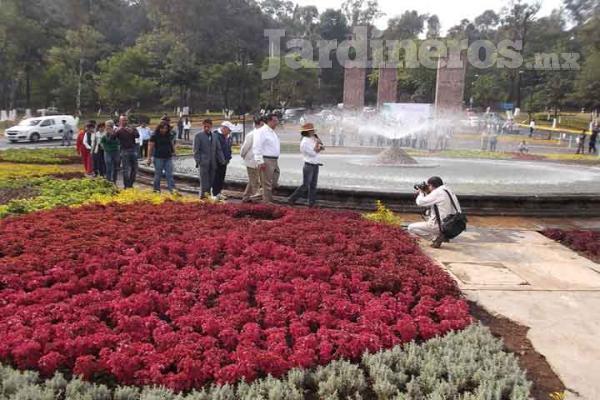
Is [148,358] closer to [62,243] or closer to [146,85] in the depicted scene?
[62,243]

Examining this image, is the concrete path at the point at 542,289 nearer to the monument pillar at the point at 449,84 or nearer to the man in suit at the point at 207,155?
the man in suit at the point at 207,155

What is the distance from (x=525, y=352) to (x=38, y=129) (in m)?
30.9

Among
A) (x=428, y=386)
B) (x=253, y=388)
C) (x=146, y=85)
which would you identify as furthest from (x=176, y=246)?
(x=146, y=85)

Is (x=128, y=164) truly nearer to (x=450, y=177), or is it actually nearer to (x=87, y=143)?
(x=87, y=143)

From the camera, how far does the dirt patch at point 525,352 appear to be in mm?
3709

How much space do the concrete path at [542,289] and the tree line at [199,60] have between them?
135 feet

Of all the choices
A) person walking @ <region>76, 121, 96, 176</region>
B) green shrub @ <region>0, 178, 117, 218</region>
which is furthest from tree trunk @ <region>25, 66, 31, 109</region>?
green shrub @ <region>0, 178, 117, 218</region>

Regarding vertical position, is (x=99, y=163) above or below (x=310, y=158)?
below

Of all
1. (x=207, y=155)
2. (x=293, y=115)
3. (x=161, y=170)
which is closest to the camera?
(x=207, y=155)

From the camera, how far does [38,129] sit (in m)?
30.5

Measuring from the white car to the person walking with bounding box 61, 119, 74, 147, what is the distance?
310mm

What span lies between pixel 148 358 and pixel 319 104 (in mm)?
61615

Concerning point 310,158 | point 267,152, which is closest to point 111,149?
point 267,152

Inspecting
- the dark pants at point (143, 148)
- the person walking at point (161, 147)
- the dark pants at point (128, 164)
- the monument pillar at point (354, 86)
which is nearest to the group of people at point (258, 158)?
the person walking at point (161, 147)
